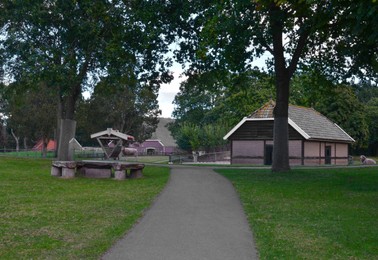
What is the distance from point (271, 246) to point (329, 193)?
807 cm

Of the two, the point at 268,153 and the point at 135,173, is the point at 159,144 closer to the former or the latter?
the point at 268,153

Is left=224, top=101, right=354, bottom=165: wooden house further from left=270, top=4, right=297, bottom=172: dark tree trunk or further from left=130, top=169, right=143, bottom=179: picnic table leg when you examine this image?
left=130, top=169, right=143, bottom=179: picnic table leg

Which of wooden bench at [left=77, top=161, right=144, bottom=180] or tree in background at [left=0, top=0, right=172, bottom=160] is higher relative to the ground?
tree in background at [left=0, top=0, right=172, bottom=160]

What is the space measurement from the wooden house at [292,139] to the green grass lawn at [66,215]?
74.0 ft

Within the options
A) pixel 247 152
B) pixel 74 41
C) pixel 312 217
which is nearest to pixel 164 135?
pixel 247 152

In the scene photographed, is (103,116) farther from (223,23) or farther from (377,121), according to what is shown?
(223,23)

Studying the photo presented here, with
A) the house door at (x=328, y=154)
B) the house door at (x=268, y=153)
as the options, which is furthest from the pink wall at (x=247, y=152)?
the house door at (x=328, y=154)

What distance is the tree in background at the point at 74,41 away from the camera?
23.8 metres

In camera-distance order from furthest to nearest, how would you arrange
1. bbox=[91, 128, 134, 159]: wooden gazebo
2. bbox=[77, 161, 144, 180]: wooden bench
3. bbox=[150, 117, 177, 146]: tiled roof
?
bbox=[150, 117, 177, 146]: tiled roof, bbox=[91, 128, 134, 159]: wooden gazebo, bbox=[77, 161, 144, 180]: wooden bench

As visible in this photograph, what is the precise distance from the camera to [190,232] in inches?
352

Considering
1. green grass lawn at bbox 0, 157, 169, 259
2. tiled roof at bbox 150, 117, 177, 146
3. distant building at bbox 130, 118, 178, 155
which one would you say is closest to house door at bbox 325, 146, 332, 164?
green grass lawn at bbox 0, 157, 169, 259

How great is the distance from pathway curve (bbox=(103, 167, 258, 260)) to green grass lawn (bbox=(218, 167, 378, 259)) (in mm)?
358

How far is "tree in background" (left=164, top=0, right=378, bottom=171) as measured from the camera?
50.6 ft

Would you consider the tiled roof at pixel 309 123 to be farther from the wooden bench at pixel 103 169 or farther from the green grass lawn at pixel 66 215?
the green grass lawn at pixel 66 215
